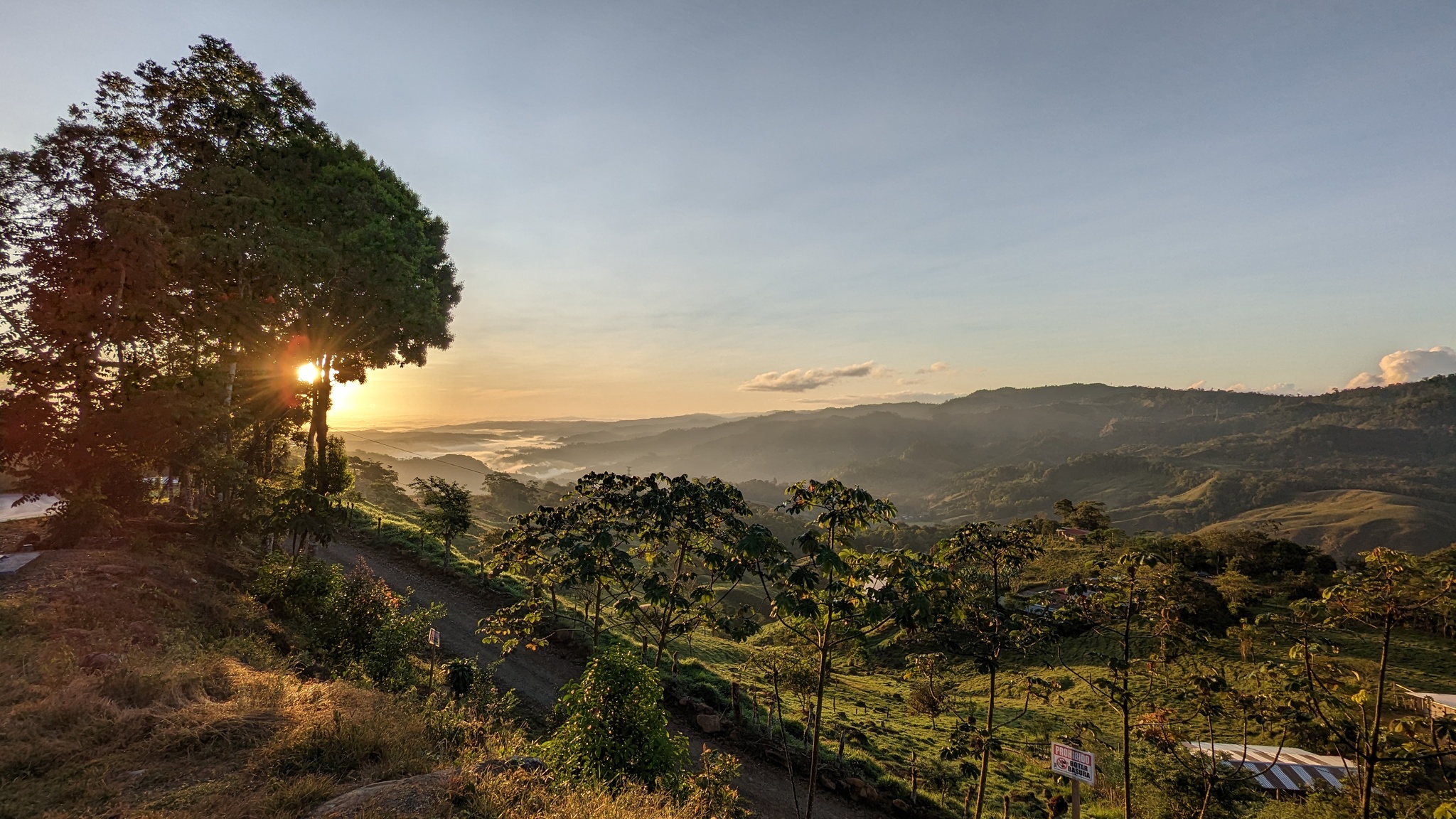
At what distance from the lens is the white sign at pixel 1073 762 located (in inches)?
297

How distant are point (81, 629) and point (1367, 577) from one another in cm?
2073

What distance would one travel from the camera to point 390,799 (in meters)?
5.97

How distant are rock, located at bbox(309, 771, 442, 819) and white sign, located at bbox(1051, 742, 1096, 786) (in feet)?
26.2

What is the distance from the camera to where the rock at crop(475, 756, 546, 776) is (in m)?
6.85

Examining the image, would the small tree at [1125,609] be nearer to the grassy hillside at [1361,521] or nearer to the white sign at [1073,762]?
the white sign at [1073,762]

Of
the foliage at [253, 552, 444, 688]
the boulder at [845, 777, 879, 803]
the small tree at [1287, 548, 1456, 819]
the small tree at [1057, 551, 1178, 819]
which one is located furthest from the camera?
the boulder at [845, 777, 879, 803]

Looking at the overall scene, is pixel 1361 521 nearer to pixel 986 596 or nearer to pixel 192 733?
pixel 986 596

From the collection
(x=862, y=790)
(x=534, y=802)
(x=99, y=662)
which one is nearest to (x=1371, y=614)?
(x=534, y=802)

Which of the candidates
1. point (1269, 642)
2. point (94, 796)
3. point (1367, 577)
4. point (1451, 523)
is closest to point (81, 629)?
point (94, 796)

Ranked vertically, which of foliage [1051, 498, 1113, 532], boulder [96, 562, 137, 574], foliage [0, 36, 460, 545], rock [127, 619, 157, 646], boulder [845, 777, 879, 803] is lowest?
boulder [845, 777, 879, 803]

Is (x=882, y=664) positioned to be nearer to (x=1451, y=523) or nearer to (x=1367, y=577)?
(x=1367, y=577)

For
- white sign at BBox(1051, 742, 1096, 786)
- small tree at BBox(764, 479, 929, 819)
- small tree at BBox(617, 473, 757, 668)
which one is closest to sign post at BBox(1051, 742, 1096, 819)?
white sign at BBox(1051, 742, 1096, 786)

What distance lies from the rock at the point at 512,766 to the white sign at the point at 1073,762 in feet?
23.5

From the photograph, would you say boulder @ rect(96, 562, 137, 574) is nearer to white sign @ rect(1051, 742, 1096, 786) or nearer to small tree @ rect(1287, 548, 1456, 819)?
white sign @ rect(1051, 742, 1096, 786)
